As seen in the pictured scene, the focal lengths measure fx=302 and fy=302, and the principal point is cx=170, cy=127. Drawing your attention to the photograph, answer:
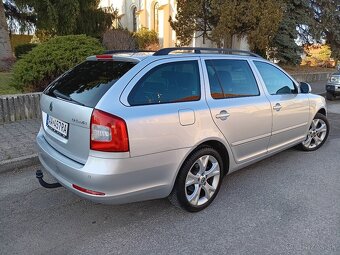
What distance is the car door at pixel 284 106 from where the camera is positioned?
3.87 m

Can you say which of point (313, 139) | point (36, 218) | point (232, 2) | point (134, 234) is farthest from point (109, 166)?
point (232, 2)

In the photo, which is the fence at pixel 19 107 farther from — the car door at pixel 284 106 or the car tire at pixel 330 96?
the car tire at pixel 330 96

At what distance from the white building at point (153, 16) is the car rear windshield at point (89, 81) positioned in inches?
538

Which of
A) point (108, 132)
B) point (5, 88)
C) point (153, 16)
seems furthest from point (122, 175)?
point (153, 16)

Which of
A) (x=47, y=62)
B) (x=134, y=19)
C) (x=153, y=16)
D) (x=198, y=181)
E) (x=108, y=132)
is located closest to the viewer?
(x=108, y=132)

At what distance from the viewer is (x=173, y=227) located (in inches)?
→ 113

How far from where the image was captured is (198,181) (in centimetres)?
308

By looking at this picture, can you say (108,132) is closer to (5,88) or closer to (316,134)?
(316,134)

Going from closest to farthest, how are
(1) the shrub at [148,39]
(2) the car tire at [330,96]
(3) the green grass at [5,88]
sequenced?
(3) the green grass at [5,88]
(2) the car tire at [330,96]
(1) the shrub at [148,39]

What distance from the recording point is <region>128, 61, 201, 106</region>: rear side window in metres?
2.62

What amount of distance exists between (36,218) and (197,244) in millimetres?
1611

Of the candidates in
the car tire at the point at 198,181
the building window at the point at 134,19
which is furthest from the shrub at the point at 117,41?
the building window at the point at 134,19

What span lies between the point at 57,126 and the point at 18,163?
1687 millimetres

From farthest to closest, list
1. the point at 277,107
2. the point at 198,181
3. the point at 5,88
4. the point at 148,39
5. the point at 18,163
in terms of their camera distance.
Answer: the point at 148,39 → the point at 5,88 → the point at 18,163 → the point at 277,107 → the point at 198,181
